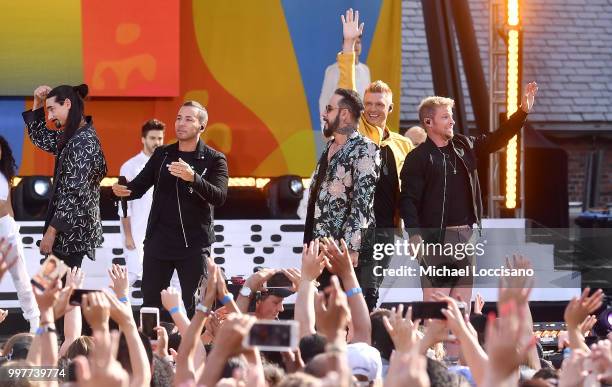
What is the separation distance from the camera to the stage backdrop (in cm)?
1102

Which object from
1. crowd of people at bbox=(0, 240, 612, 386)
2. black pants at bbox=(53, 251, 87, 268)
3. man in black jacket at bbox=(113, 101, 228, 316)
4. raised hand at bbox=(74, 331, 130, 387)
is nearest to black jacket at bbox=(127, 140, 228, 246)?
man in black jacket at bbox=(113, 101, 228, 316)

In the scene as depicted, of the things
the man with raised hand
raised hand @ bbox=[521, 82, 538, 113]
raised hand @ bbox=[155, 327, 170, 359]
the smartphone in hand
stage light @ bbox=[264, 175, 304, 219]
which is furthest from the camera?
stage light @ bbox=[264, 175, 304, 219]

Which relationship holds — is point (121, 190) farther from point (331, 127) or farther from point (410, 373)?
point (410, 373)

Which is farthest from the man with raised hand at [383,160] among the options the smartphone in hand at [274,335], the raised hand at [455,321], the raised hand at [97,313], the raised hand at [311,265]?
the smartphone in hand at [274,335]

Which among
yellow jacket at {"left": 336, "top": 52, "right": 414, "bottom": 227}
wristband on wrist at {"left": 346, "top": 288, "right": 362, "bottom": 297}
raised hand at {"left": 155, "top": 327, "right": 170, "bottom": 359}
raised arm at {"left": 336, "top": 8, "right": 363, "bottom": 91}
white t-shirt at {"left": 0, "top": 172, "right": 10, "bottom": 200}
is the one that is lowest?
raised hand at {"left": 155, "top": 327, "right": 170, "bottom": 359}

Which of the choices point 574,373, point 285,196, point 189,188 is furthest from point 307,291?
point 285,196

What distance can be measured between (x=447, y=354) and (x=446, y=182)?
54.4 inches

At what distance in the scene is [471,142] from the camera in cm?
739

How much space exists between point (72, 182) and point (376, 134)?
1653 mm

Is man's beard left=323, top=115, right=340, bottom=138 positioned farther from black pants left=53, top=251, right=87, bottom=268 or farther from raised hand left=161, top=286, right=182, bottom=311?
raised hand left=161, top=286, right=182, bottom=311

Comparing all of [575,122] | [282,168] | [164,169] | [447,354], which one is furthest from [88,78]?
[575,122]

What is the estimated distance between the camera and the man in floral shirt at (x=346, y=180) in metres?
6.61

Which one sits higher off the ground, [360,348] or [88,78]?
[88,78]

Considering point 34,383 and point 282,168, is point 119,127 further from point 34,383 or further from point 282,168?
point 34,383
